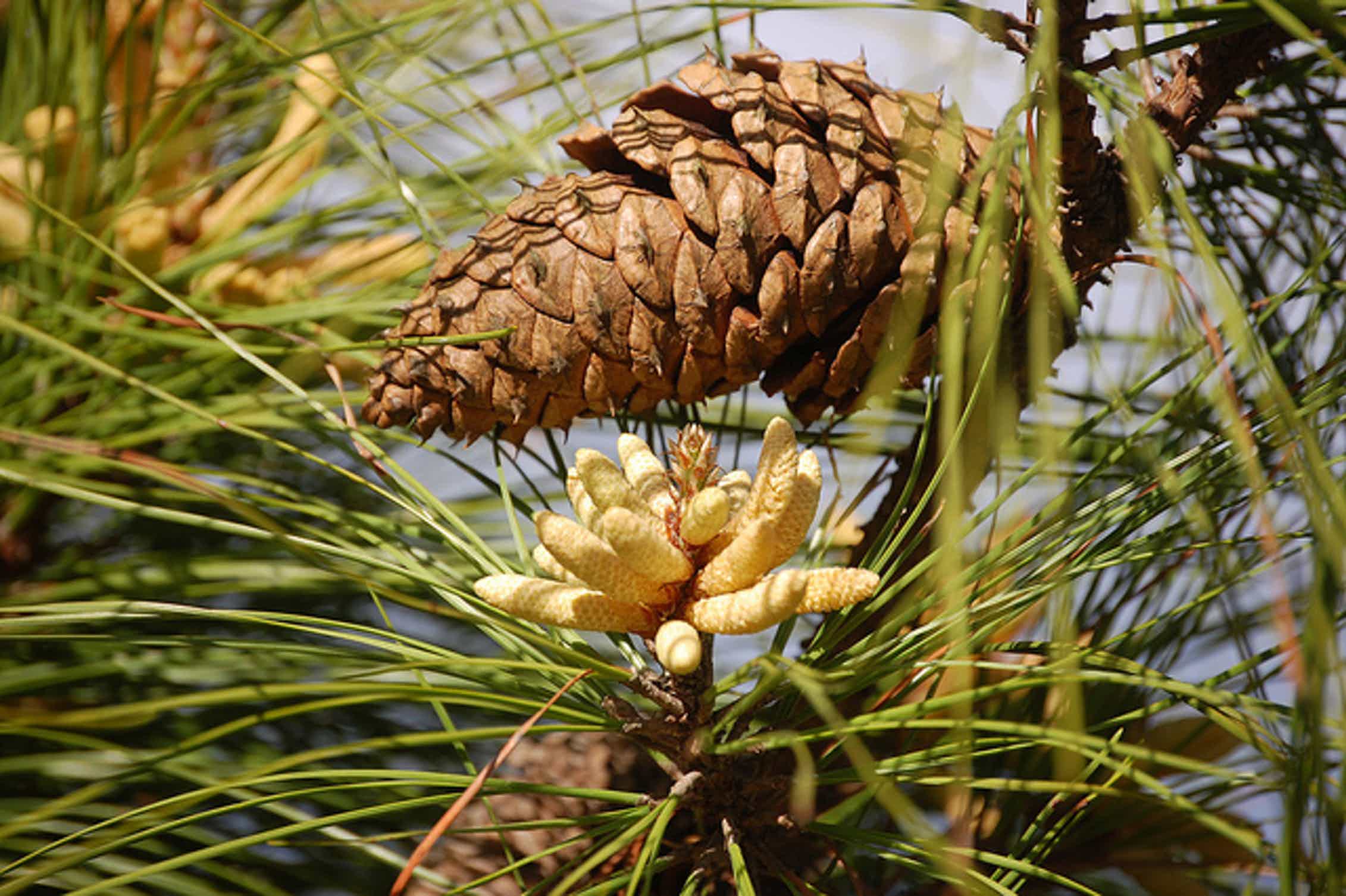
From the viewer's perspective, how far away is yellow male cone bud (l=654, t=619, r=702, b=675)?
262 mm

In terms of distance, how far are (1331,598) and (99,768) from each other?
0.43 m

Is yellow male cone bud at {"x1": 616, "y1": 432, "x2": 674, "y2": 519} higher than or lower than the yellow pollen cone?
higher

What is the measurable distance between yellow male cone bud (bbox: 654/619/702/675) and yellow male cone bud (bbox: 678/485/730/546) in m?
0.02

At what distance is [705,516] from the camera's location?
278 millimetres

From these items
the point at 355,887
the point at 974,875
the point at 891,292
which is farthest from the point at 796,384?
the point at 355,887

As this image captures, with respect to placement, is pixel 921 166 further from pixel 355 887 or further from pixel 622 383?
pixel 355 887

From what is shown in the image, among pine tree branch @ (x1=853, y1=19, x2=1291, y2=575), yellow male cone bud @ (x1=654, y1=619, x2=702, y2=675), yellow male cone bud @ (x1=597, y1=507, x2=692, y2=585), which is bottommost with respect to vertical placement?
yellow male cone bud @ (x1=654, y1=619, x2=702, y2=675)

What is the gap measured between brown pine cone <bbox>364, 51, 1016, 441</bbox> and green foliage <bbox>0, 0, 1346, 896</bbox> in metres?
0.02

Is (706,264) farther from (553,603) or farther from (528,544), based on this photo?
(528,544)

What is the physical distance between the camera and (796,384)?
1.13ft

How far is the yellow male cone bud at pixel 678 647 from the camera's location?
0.86 ft

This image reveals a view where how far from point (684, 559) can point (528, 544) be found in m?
0.26

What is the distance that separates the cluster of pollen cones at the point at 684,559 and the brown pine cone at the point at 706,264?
4 centimetres

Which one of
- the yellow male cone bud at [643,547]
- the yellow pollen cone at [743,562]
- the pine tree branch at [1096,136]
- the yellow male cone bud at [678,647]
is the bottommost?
the yellow male cone bud at [678,647]
